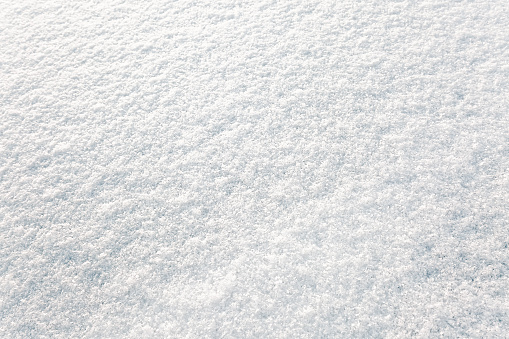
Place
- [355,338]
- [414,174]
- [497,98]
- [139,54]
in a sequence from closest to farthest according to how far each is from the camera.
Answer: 1. [355,338]
2. [414,174]
3. [497,98]
4. [139,54]

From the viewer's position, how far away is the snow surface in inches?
27.9

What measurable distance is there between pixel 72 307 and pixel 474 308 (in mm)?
787

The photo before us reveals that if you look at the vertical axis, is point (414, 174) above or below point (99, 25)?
below

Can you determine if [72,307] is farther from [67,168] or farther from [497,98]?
[497,98]

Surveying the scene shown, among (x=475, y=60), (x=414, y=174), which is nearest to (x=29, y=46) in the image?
(x=414, y=174)

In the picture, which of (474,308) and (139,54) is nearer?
(474,308)

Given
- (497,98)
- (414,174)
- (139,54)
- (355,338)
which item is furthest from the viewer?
(139,54)

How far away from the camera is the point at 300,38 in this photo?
1.14 meters

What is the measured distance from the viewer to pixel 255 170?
0.88 meters

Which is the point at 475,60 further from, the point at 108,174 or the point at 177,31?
the point at 108,174

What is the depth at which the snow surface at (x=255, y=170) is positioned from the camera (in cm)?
71

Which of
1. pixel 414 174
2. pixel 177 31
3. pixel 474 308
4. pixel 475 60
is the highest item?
pixel 177 31

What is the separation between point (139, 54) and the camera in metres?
1.13

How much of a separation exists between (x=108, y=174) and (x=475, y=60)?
3.54 ft
